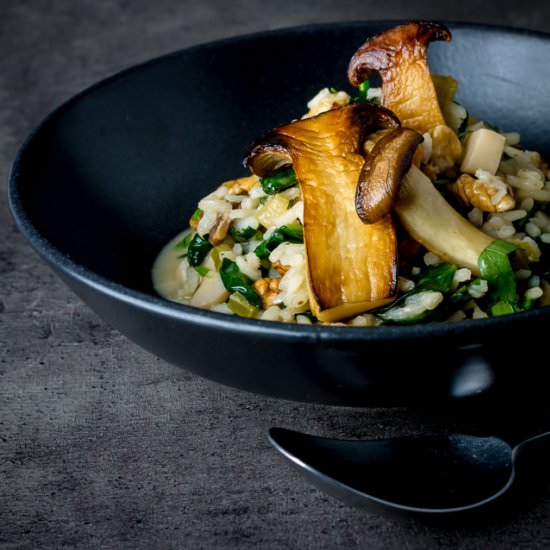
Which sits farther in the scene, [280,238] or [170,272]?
[170,272]

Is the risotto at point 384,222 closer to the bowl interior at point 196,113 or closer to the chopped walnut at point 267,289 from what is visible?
the chopped walnut at point 267,289

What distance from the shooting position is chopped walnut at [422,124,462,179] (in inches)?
97.8

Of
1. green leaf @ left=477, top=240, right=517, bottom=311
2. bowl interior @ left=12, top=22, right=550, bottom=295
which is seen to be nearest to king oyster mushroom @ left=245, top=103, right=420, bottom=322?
green leaf @ left=477, top=240, right=517, bottom=311

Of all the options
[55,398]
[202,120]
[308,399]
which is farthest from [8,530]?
[202,120]

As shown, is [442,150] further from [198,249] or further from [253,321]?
[253,321]

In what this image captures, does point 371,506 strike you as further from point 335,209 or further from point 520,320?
point 335,209

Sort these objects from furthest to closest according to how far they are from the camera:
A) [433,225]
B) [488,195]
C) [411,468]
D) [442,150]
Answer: [442,150]
[488,195]
[433,225]
[411,468]

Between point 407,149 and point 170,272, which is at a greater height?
point 407,149

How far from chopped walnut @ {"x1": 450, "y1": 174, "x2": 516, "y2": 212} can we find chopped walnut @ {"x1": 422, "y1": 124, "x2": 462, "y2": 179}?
0.09 m

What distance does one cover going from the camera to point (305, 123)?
2434mm

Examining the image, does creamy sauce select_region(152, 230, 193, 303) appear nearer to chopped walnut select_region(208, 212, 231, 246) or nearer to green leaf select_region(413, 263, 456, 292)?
chopped walnut select_region(208, 212, 231, 246)

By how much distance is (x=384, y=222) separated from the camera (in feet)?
7.34

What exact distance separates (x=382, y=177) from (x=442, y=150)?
42 cm

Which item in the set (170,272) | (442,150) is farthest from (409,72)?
(170,272)
